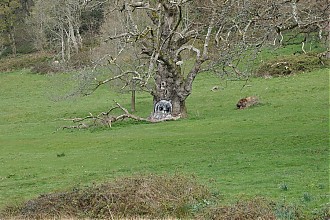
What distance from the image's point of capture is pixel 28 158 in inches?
1043

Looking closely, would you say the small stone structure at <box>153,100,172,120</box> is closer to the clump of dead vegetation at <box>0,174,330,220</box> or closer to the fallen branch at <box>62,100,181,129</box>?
the fallen branch at <box>62,100,181,129</box>

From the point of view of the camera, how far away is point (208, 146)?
25.7 metres

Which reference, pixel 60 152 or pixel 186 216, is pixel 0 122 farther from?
pixel 186 216

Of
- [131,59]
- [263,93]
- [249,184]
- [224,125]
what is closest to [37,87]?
[131,59]

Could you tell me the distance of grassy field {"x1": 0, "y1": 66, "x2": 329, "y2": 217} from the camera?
17859 mm

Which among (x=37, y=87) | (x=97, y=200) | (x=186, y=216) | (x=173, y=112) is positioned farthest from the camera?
(x=37, y=87)

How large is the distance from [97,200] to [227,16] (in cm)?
1108

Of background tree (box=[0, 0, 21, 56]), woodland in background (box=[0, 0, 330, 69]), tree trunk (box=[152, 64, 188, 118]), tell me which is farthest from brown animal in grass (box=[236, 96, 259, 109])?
background tree (box=[0, 0, 21, 56])

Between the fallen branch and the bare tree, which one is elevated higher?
the bare tree

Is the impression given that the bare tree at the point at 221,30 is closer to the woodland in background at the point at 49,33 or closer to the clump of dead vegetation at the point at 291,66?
the clump of dead vegetation at the point at 291,66

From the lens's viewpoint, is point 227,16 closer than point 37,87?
Yes

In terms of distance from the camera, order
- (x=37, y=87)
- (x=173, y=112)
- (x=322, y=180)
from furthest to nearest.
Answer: (x=37, y=87)
(x=173, y=112)
(x=322, y=180)

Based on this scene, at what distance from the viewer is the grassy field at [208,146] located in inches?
703

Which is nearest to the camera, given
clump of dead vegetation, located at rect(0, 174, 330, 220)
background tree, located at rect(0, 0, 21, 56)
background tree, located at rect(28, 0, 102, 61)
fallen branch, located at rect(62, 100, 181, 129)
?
clump of dead vegetation, located at rect(0, 174, 330, 220)
